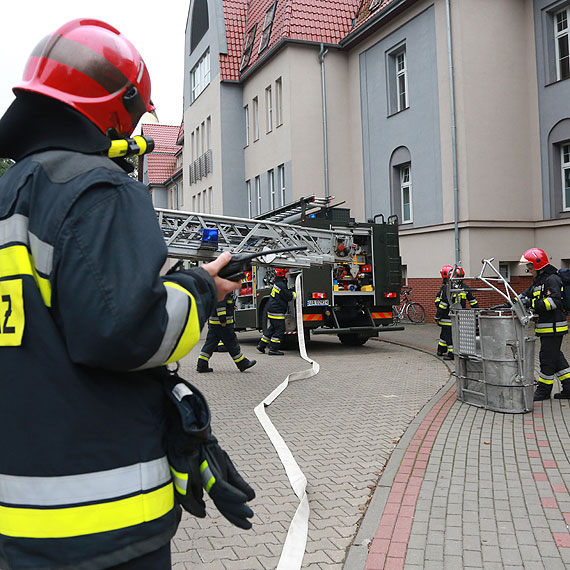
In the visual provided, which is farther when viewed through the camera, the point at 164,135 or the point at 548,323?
the point at 164,135

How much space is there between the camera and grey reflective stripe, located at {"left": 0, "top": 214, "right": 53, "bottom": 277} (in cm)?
140

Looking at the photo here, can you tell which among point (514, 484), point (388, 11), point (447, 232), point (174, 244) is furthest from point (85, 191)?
point (388, 11)

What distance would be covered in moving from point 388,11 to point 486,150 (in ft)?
19.6

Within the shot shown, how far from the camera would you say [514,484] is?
4.68 meters

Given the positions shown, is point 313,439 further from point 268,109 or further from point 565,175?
point 268,109

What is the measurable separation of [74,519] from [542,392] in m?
7.15

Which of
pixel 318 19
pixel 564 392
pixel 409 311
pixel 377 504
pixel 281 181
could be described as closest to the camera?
pixel 377 504

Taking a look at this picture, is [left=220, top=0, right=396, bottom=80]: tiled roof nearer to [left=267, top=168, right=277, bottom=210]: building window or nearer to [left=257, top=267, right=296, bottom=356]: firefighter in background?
[left=267, top=168, right=277, bottom=210]: building window

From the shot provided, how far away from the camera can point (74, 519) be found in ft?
4.65

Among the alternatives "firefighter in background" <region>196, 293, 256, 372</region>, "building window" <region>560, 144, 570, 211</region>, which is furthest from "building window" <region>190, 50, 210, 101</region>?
"firefighter in background" <region>196, 293, 256, 372</region>

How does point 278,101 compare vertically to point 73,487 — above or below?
above

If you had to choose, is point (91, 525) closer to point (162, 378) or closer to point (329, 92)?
point (162, 378)

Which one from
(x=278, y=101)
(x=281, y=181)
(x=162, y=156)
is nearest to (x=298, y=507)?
(x=281, y=181)

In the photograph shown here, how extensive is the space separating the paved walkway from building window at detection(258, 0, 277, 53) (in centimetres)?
2242
